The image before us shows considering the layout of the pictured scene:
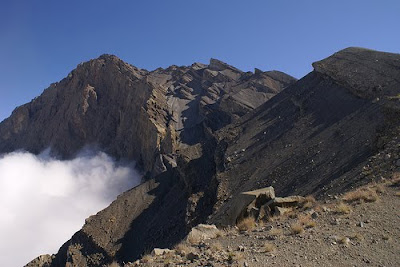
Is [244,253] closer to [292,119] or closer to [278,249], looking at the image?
[278,249]

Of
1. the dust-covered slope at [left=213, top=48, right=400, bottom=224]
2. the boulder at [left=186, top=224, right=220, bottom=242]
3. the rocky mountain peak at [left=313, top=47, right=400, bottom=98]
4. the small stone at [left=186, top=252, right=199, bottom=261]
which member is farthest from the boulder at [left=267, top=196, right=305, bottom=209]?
the rocky mountain peak at [left=313, top=47, right=400, bottom=98]

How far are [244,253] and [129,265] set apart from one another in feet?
10.4

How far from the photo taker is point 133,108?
11000 cm

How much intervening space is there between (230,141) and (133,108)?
66.6 m

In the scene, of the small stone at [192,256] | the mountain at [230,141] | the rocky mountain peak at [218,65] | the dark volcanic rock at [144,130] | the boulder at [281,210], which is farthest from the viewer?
the rocky mountain peak at [218,65]

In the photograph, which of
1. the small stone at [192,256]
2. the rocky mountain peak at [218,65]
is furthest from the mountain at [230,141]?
the rocky mountain peak at [218,65]

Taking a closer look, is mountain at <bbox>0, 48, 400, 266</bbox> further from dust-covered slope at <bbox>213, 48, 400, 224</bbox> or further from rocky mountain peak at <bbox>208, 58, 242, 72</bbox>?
rocky mountain peak at <bbox>208, 58, 242, 72</bbox>

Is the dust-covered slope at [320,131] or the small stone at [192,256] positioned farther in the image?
the dust-covered slope at [320,131]

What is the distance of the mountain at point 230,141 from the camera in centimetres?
2711

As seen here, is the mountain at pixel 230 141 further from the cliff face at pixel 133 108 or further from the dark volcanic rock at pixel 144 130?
the cliff face at pixel 133 108

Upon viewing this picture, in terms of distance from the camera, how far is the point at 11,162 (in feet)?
513

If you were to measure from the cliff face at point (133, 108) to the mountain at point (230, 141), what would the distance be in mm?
518

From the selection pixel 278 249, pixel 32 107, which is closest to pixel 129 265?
pixel 278 249

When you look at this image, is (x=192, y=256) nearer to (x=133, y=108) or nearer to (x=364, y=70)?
(x=364, y=70)
